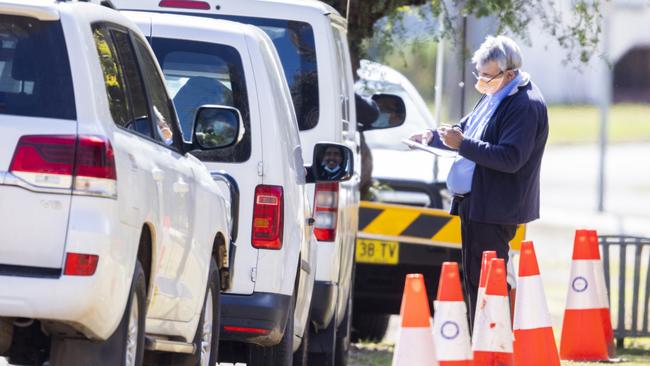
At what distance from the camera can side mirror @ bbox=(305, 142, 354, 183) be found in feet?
29.3

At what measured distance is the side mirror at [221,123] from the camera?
285 inches

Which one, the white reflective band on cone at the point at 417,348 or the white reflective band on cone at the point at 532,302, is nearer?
the white reflective band on cone at the point at 417,348

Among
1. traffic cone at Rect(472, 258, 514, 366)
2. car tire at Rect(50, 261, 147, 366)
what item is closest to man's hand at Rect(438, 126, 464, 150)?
traffic cone at Rect(472, 258, 514, 366)

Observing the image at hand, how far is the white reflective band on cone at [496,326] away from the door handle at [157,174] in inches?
76.3

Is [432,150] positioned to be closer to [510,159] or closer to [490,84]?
[490,84]

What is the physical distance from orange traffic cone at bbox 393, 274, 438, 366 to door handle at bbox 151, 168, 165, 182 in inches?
44.1

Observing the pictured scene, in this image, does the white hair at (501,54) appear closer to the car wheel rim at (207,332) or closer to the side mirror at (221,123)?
the side mirror at (221,123)

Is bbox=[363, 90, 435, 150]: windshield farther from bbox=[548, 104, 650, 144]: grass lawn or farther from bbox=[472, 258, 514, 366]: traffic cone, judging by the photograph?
bbox=[548, 104, 650, 144]: grass lawn

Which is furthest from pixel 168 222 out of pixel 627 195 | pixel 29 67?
pixel 627 195

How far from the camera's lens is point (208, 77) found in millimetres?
8352

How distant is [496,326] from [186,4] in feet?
9.10

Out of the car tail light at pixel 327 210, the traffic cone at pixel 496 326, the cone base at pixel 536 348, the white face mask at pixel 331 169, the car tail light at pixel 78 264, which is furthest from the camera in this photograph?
the car tail light at pixel 327 210

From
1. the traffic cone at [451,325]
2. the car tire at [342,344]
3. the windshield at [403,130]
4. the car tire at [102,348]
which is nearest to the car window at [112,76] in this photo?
the car tire at [102,348]

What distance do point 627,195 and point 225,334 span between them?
33.2 m
